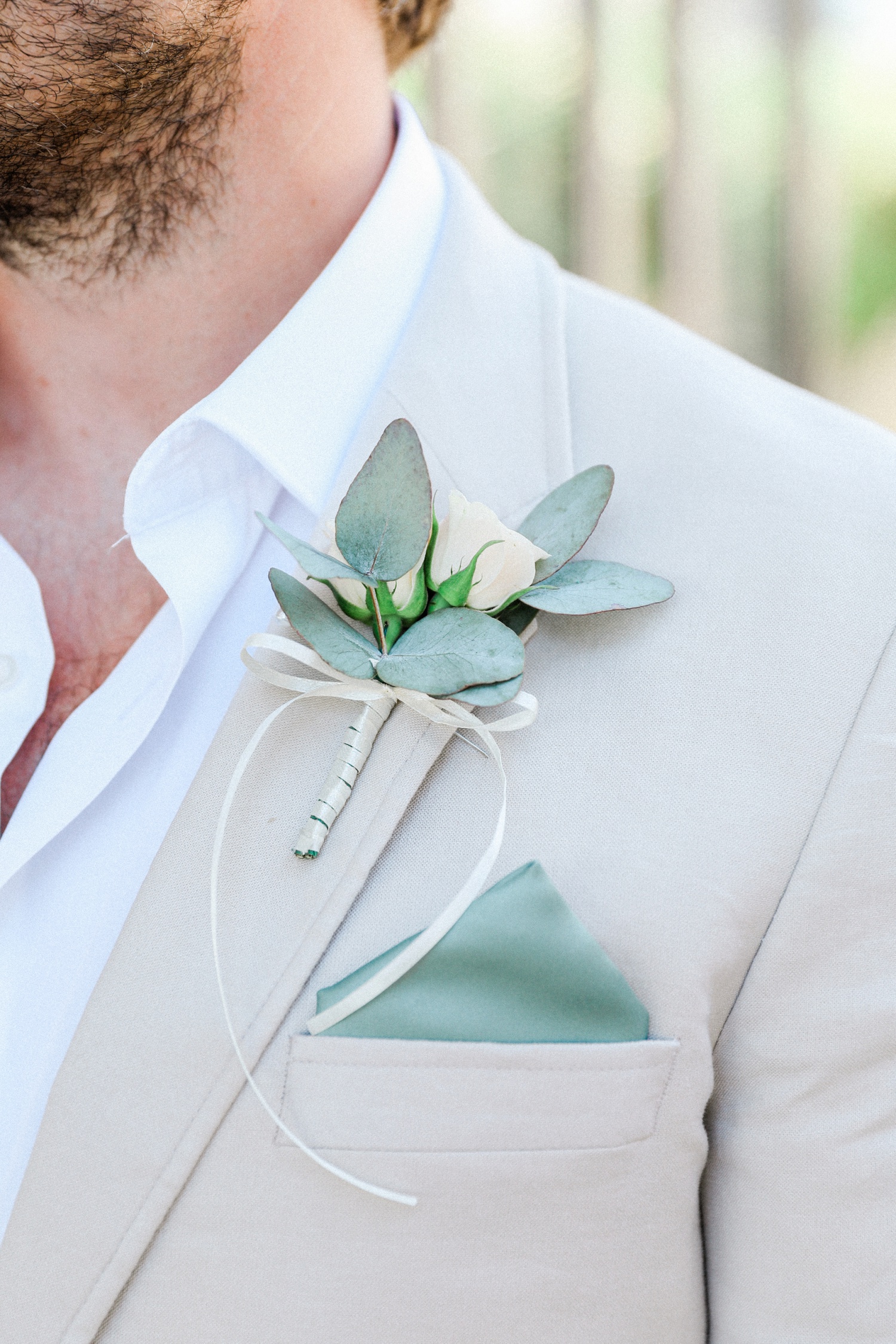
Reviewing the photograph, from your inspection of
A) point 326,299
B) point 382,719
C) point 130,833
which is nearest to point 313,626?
point 382,719

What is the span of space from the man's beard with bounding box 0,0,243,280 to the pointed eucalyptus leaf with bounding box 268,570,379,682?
457 millimetres

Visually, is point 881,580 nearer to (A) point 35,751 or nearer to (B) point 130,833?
(B) point 130,833

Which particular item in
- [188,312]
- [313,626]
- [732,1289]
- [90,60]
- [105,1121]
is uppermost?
[90,60]

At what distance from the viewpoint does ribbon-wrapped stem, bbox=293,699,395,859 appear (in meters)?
0.69

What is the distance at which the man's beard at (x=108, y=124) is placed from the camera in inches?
32.8

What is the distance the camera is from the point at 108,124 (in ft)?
2.92

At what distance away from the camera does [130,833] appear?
0.81 metres

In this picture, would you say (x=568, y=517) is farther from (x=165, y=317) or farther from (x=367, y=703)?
(x=165, y=317)

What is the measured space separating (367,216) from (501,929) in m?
0.64

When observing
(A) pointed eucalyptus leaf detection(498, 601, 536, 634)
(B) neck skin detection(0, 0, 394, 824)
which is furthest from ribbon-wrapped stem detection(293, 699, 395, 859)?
(B) neck skin detection(0, 0, 394, 824)

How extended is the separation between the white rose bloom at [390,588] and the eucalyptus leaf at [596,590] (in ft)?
0.25

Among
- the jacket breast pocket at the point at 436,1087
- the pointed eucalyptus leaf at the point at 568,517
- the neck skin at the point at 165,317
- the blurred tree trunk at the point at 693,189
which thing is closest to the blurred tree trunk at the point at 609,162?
the blurred tree trunk at the point at 693,189

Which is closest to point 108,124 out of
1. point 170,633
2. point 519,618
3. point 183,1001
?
point 170,633

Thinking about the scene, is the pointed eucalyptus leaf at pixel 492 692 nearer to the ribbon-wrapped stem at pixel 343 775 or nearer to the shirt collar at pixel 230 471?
the ribbon-wrapped stem at pixel 343 775
